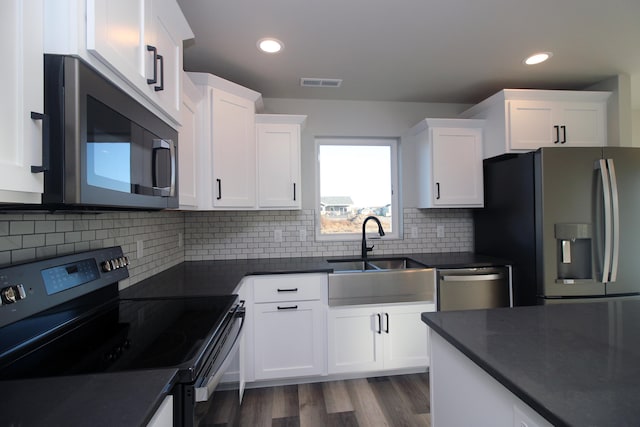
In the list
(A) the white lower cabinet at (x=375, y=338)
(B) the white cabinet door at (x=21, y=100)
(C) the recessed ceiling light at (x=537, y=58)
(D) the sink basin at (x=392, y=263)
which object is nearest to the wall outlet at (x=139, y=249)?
(B) the white cabinet door at (x=21, y=100)

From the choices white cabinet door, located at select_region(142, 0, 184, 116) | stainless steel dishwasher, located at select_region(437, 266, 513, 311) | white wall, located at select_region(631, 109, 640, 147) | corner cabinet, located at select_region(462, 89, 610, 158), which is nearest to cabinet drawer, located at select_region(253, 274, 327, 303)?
stainless steel dishwasher, located at select_region(437, 266, 513, 311)

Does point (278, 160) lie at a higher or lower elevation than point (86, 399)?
higher

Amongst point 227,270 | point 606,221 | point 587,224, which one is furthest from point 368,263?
point 606,221

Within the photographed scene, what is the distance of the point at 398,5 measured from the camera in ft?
A: 5.17

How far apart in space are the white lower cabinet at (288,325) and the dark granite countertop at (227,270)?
11cm

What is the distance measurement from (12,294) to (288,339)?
5.29ft

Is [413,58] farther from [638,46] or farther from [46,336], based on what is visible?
[46,336]

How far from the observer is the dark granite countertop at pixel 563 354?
599 millimetres

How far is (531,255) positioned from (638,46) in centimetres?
162

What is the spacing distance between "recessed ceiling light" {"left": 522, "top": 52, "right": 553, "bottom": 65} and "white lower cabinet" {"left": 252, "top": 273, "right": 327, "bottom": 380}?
223cm

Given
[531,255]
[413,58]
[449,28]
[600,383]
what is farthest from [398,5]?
[531,255]

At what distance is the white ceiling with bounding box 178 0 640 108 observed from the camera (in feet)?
5.29

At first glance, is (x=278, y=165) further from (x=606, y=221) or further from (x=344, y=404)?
(x=606, y=221)

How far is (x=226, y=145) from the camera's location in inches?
84.7
